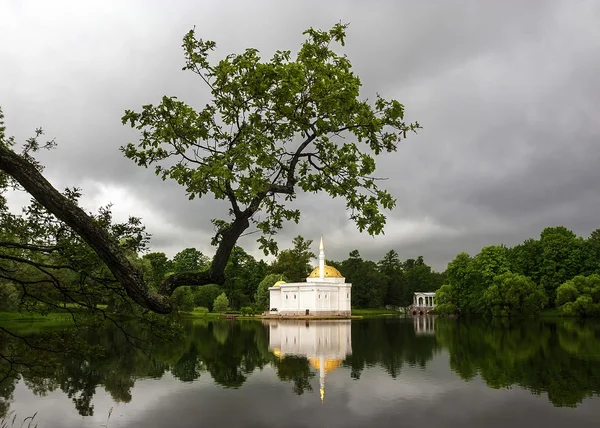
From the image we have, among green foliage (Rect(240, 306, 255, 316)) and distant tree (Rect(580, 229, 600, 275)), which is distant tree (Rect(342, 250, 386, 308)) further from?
distant tree (Rect(580, 229, 600, 275))

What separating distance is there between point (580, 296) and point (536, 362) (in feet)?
117

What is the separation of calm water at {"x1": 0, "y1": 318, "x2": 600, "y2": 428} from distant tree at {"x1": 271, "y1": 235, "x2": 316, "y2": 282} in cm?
6265

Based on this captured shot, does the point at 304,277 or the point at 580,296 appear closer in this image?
the point at 580,296

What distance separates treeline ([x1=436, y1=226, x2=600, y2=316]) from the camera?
2223 inches

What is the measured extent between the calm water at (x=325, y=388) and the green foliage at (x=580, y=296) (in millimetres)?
26072

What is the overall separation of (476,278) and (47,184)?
68.3 m

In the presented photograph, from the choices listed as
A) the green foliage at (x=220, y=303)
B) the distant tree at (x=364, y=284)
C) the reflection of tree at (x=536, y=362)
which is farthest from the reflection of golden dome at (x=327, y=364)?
the distant tree at (x=364, y=284)

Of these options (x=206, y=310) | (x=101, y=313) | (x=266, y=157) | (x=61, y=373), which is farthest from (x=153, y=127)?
(x=206, y=310)

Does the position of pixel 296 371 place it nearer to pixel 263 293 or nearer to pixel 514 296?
pixel 514 296

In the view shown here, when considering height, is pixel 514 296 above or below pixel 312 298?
above

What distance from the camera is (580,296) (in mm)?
54875


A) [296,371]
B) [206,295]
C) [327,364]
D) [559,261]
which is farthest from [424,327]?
[206,295]

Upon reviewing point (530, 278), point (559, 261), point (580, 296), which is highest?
point (559, 261)

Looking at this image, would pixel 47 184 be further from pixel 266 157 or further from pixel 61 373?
pixel 61 373
